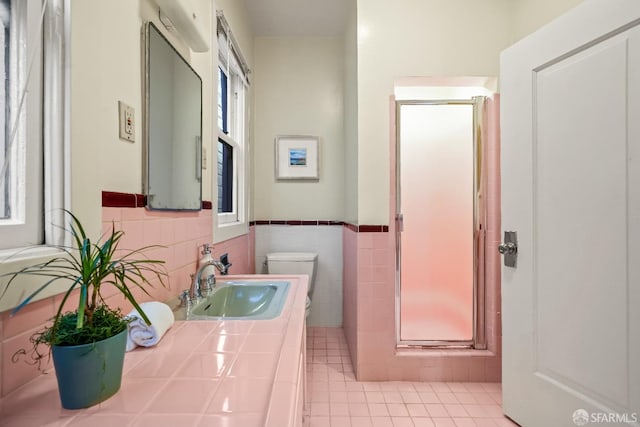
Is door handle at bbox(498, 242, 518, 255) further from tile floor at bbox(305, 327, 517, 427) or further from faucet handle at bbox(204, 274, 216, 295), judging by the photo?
faucet handle at bbox(204, 274, 216, 295)

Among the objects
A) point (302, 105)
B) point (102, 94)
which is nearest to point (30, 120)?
point (102, 94)

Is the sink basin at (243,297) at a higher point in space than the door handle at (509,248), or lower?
lower

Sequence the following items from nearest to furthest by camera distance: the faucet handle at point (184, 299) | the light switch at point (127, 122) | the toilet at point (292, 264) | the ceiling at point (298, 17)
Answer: the light switch at point (127, 122)
the faucet handle at point (184, 299)
the ceiling at point (298, 17)
the toilet at point (292, 264)

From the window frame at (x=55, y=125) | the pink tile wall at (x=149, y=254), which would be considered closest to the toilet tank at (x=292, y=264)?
the pink tile wall at (x=149, y=254)

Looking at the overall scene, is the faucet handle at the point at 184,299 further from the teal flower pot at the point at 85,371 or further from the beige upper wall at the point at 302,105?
the beige upper wall at the point at 302,105

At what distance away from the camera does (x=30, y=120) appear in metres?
0.63

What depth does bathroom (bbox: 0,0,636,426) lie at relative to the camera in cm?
→ 74

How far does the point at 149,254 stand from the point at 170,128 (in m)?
0.48

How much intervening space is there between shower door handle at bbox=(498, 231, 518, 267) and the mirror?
1502 mm

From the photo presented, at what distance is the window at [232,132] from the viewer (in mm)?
1989

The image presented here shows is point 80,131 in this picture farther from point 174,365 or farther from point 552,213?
point 552,213

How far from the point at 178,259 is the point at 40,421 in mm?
717

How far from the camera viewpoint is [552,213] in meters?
1.29
